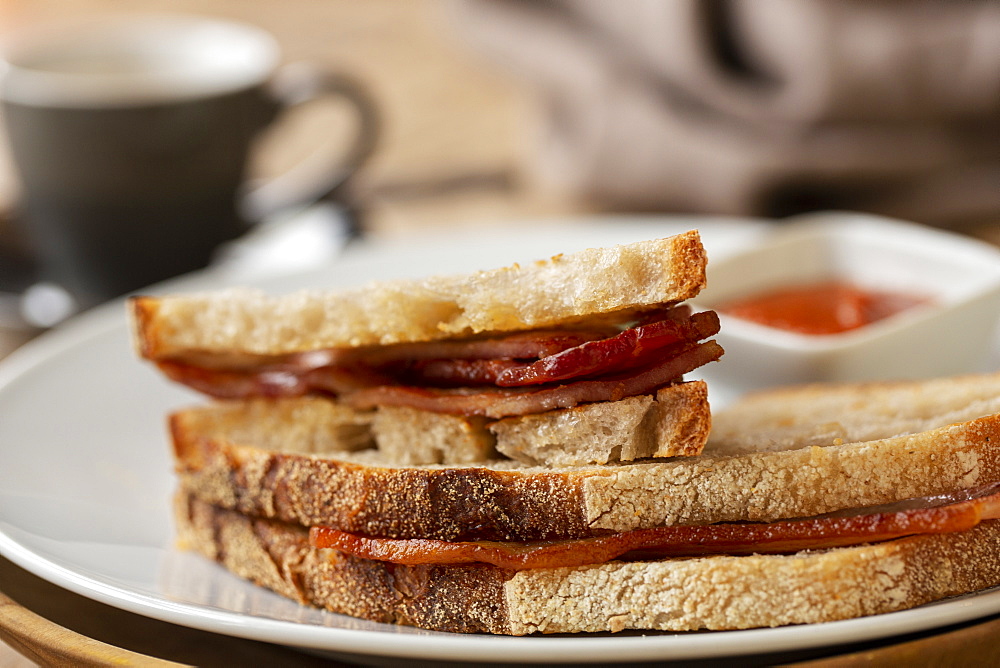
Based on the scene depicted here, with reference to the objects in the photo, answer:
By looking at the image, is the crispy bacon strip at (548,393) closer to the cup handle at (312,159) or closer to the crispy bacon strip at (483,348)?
the crispy bacon strip at (483,348)

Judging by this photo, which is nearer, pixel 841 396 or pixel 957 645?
pixel 957 645

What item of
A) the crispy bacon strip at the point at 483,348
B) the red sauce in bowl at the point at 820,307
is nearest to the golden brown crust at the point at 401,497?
the crispy bacon strip at the point at 483,348

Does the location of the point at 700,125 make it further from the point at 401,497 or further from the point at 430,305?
the point at 401,497

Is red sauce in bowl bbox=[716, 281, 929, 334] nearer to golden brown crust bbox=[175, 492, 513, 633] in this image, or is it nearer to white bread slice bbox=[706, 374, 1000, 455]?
white bread slice bbox=[706, 374, 1000, 455]

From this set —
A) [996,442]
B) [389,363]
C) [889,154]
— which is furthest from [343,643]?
[889,154]

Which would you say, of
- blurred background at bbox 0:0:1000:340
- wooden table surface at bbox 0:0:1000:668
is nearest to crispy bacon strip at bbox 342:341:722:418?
wooden table surface at bbox 0:0:1000:668

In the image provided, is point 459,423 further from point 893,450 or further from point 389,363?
point 893,450

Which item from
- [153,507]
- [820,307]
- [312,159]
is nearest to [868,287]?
[820,307]
